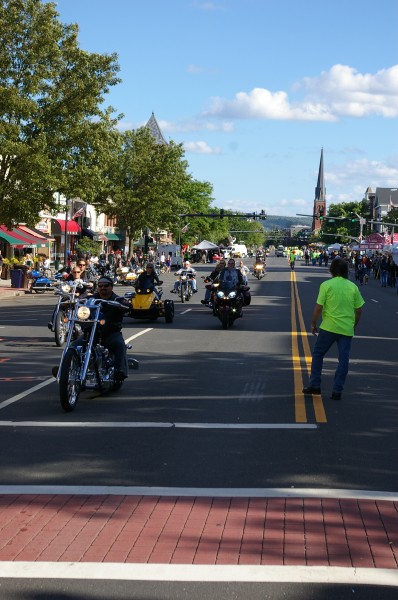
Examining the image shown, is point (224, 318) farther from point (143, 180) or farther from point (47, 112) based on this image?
point (143, 180)

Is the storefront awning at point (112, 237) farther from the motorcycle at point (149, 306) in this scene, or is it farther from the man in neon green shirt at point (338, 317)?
the man in neon green shirt at point (338, 317)

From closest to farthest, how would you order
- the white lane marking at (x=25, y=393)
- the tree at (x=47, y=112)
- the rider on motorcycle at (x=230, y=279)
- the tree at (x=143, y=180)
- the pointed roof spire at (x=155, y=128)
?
the white lane marking at (x=25, y=393) < the rider on motorcycle at (x=230, y=279) < the tree at (x=47, y=112) < the tree at (x=143, y=180) < the pointed roof spire at (x=155, y=128)

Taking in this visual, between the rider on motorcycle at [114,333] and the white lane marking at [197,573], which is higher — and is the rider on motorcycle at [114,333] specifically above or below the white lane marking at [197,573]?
above

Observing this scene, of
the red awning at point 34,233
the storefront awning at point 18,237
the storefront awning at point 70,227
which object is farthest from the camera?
the storefront awning at point 70,227

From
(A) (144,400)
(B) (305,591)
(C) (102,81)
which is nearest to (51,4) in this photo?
(C) (102,81)

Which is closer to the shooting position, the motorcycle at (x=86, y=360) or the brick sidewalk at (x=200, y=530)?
the brick sidewalk at (x=200, y=530)

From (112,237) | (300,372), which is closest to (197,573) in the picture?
(300,372)

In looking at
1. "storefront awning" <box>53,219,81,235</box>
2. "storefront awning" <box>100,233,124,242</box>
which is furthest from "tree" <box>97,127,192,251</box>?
"storefront awning" <box>100,233,124,242</box>

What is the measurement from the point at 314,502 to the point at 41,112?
36041mm

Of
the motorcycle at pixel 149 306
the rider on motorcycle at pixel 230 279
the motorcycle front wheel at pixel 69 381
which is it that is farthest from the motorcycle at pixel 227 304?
the motorcycle front wheel at pixel 69 381

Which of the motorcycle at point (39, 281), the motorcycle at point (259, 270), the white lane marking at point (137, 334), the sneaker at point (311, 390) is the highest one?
the sneaker at point (311, 390)

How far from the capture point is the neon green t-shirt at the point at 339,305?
11766 mm

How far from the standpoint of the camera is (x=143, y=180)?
79562 millimetres

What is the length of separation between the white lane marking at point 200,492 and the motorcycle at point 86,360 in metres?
3.28
